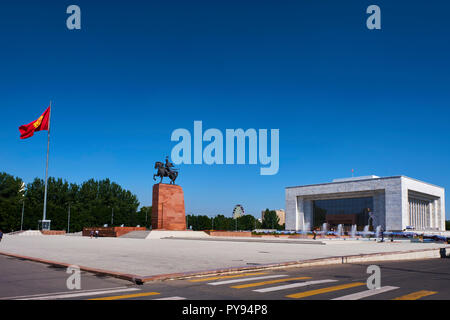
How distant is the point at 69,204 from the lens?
8269 centimetres

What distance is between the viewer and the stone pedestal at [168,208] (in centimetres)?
4425

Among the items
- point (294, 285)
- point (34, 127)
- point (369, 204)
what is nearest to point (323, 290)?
point (294, 285)

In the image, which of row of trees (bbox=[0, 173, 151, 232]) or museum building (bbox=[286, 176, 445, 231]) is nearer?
row of trees (bbox=[0, 173, 151, 232])

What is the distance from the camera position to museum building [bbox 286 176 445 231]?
3022 inches

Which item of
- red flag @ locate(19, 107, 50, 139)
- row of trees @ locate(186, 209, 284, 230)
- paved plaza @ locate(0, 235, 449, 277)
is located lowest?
row of trees @ locate(186, 209, 284, 230)

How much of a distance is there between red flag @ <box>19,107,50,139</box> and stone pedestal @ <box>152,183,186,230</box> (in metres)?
13.8

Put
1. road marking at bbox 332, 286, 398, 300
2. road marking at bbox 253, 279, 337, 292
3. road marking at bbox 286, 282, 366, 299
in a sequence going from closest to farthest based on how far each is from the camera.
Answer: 1. road marking at bbox 332, 286, 398, 300
2. road marking at bbox 286, 282, 366, 299
3. road marking at bbox 253, 279, 337, 292

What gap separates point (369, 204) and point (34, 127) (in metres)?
68.4

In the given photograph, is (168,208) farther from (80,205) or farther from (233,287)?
(80,205)

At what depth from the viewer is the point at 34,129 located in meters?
40.2

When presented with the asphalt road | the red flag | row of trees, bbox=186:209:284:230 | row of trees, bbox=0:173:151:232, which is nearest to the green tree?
row of trees, bbox=0:173:151:232

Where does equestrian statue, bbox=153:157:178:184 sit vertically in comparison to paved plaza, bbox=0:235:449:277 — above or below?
above

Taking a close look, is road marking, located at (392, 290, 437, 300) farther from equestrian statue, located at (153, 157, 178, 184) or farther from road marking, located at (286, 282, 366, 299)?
equestrian statue, located at (153, 157, 178, 184)
